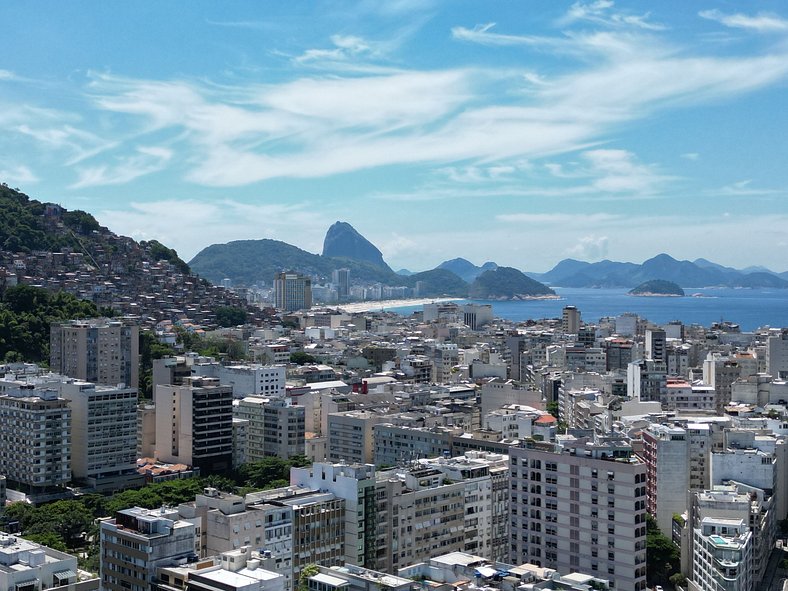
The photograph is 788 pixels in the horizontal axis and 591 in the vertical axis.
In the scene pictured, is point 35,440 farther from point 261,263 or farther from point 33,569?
point 261,263

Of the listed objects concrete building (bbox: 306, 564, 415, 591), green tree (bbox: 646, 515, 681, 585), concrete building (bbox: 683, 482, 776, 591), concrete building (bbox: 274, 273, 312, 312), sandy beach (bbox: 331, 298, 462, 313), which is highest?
concrete building (bbox: 274, 273, 312, 312)

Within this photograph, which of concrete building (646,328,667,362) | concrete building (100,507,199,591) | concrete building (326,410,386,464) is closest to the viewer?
concrete building (100,507,199,591)

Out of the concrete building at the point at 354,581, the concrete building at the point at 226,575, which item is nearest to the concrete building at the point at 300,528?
the concrete building at the point at 226,575

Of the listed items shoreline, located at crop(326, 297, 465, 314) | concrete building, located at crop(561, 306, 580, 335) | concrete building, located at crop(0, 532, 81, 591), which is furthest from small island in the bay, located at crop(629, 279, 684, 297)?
concrete building, located at crop(0, 532, 81, 591)

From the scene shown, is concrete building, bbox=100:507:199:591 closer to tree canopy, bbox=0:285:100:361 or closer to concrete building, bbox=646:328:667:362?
tree canopy, bbox=0:285:100:361

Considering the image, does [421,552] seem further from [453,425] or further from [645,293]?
[645,293]

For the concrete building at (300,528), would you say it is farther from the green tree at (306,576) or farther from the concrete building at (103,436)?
the concrete building at (103,436)

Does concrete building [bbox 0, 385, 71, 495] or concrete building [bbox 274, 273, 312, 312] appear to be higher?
concrete building [bbox 274, 273, 312, 312]
